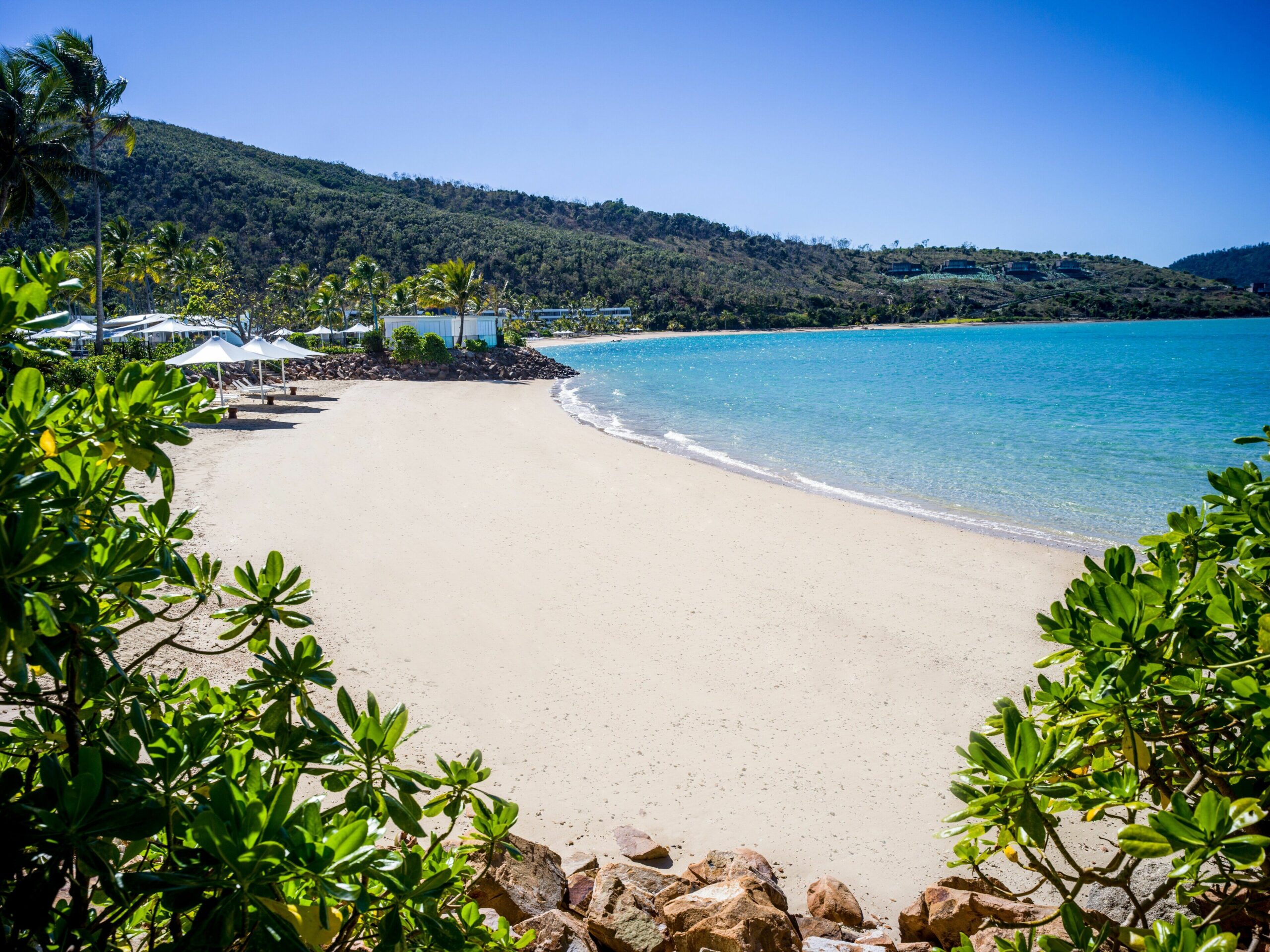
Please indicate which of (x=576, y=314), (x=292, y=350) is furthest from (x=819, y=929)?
(x=576, y=314)

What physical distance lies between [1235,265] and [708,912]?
220433 millimetres

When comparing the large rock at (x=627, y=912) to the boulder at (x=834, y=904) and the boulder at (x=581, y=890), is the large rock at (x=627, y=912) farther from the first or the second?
the boulder at (x=834, y=904)

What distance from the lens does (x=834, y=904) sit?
389 cm

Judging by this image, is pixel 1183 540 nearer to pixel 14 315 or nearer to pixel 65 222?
pixel 14 315

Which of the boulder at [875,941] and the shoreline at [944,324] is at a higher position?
the shoreline at [944,324]

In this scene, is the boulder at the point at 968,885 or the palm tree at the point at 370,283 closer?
the boulder at the point at 968,885

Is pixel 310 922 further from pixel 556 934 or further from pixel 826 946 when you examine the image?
pixel 826 946

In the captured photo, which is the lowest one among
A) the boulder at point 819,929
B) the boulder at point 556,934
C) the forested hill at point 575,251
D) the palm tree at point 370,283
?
the boulder at point 819,929

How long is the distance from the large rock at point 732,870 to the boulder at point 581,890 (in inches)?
23.0

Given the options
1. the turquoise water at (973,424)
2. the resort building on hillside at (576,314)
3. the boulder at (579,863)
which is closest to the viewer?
the boulder at (579,863)

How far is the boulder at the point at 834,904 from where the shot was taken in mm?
3867

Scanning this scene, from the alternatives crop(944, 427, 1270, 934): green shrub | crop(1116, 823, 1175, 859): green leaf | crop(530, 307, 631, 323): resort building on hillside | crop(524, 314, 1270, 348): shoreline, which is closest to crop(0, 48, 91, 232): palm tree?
crop(944, 427, 1270, 934): green shrub

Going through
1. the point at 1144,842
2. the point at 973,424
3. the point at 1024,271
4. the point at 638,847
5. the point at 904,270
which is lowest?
the point at 638,847

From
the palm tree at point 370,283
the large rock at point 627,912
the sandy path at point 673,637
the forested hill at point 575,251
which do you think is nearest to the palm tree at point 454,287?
the palm tree at point 370,283
